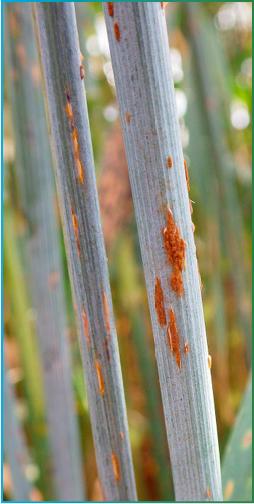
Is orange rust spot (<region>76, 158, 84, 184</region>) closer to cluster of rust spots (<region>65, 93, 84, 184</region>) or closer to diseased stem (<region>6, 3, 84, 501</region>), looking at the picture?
cluster of rust spots (<region>65, 93, 84, 184</region>)

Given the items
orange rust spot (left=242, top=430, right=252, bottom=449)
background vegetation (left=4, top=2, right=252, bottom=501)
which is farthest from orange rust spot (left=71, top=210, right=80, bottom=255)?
background vegetation (left=4, top=2, right=252, bottom=501)

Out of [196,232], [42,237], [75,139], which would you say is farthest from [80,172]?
[196,232]

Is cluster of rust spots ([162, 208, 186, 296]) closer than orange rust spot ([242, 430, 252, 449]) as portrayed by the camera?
Yes

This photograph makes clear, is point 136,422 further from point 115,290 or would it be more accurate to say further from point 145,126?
point 145,126

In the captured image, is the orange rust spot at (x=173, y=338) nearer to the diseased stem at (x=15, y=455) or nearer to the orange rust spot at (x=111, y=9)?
the orange rust spot at (x=111, y=9)

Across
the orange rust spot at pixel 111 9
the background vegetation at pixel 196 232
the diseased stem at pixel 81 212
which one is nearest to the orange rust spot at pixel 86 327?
the diseased stem at pixel 81 212

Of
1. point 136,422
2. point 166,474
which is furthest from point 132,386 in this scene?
point 166,474

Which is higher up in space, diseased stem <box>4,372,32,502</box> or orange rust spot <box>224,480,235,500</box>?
orange rust spot <box>224,480,235,500</box>
